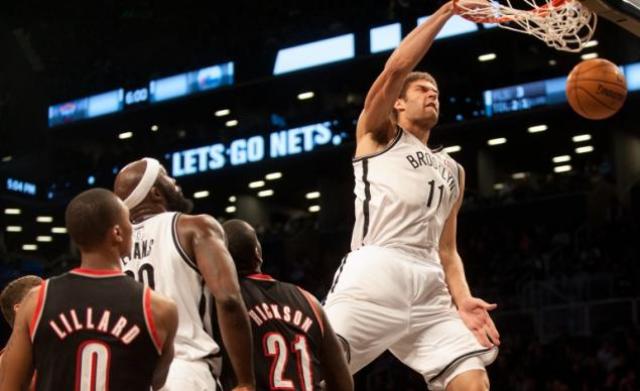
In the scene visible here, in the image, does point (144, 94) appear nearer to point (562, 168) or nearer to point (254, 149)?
point (254, 149)

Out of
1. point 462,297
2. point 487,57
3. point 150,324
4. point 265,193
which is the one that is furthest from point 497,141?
point 150,324

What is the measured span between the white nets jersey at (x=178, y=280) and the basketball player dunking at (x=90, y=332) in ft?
2.39

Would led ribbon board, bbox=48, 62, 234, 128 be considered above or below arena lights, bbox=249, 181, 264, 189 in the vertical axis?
above

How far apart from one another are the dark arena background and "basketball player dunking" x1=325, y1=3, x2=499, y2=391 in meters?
9.68

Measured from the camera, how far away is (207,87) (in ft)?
122

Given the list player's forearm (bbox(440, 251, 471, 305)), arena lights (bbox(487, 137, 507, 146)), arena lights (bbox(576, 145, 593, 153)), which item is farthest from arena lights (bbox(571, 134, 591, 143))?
player's forearm (bbox(440, 251, 471, 305))

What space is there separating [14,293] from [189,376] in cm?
193

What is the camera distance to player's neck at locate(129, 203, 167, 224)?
490 centimetres

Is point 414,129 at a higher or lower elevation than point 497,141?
higher

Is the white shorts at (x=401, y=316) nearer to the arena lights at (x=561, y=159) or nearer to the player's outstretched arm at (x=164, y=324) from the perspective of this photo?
the player's outstretched arm at (x=164, y=324)

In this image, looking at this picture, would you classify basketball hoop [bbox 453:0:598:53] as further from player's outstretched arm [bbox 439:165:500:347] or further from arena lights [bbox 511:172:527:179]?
arena lights [bbox 511:172:527:179]

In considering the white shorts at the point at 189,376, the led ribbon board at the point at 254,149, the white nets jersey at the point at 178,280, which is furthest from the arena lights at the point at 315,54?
the white shorts at the point at 189,376

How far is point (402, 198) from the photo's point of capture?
239 inches

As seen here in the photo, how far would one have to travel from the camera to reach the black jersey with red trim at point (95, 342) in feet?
12.2
